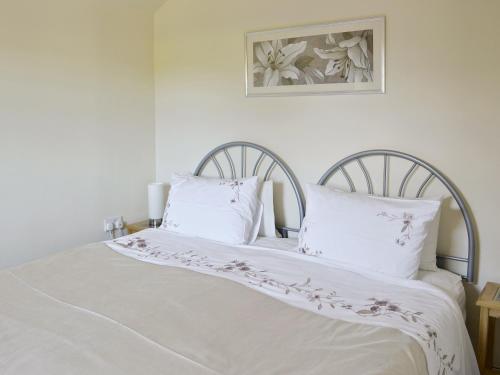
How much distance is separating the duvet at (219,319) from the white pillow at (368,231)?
2.9 inches

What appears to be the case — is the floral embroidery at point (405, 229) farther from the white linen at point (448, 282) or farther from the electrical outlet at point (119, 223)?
the electrical outlet at point (119, 223)

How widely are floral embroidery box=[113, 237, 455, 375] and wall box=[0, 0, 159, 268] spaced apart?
0.54 meters

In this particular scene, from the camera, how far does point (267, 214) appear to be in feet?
9.28

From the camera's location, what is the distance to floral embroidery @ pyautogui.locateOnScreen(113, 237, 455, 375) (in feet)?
5.56

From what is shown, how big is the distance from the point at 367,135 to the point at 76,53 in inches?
71.8

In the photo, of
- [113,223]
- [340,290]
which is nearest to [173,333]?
[340,290]

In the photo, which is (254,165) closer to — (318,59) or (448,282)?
(318,59)

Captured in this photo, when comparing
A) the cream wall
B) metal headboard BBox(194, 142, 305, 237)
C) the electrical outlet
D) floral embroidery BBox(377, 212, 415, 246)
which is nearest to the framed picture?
the cream wall

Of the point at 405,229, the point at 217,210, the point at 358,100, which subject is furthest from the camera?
the point at 217,210

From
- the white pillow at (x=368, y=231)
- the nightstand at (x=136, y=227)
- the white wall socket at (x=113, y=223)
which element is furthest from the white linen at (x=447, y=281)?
the white wall socket at (x=113, y=223)

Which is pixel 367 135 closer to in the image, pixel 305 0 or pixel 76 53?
pixel 305 0

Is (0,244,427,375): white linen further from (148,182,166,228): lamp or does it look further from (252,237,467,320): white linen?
(148,182,166,228): lamp

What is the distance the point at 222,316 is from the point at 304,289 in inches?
16.8

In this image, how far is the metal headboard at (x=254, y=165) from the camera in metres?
2.82
